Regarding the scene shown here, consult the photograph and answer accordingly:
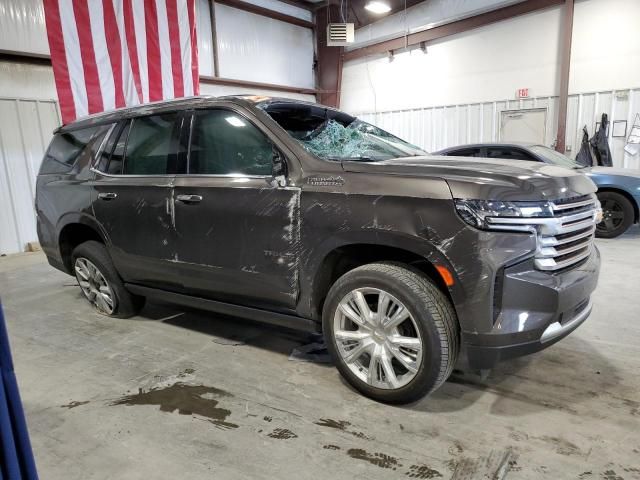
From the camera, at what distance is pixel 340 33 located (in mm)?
11422

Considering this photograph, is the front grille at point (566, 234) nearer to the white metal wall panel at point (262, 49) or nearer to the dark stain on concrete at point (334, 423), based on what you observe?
the dark stain on concrete at point (334, 423)

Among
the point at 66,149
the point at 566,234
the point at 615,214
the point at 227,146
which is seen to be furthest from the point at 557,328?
the point at 615,214

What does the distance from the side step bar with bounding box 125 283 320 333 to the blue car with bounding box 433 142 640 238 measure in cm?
427

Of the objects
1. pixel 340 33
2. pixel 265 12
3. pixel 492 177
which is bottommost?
pixel 492 177

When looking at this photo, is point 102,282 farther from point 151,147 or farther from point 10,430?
point 10,430

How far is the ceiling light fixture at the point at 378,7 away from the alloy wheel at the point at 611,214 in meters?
7.54

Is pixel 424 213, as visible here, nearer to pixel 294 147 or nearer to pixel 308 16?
pixel 294 147

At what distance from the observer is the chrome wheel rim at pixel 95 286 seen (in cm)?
381

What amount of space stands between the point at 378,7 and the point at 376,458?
1152 cm

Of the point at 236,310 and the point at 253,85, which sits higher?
the point at 253,85

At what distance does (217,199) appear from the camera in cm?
279

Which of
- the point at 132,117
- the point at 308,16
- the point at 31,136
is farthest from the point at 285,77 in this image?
the point at 132,117

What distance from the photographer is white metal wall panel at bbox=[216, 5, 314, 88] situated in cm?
1109

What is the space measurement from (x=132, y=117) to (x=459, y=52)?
958cm
